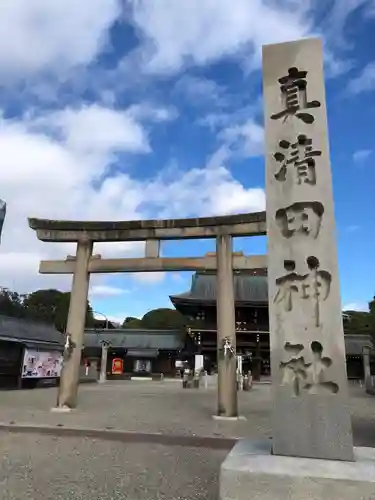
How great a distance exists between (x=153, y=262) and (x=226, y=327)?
236 cm

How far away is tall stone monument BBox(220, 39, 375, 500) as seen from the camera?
2.58 metres

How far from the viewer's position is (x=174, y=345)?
2705 centimetres

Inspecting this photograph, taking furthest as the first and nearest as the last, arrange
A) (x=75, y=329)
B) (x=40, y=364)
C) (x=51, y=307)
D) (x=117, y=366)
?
(x=51, y=307)
(x=117, y=366)
(x=40, y=364)
(x=75, y=329)

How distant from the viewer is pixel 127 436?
5863 millimetres

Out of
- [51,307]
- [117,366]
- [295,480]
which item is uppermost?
[51,307]

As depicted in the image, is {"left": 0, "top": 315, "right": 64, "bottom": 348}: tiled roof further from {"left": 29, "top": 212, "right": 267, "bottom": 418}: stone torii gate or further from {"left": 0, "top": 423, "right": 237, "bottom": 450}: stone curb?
{"left": 0, "top": 423, "right": 237, "bottom": 450}: stone curb

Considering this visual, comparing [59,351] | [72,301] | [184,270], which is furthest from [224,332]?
[59,351]

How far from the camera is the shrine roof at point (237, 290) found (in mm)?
26047

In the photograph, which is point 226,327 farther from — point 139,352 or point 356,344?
point 356,344

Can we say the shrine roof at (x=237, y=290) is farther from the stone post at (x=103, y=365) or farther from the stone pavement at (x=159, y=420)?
the stone pavement at (x=159, y=420)

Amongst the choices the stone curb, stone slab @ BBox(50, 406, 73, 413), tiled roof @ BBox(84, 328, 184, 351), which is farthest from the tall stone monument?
tiled roof @ BBox(84, 328, 184, 351)

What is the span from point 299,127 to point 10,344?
15250 mm

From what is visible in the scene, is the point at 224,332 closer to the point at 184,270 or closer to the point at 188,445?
the point at 184,270

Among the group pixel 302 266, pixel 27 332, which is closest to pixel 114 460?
pixel 302 266
